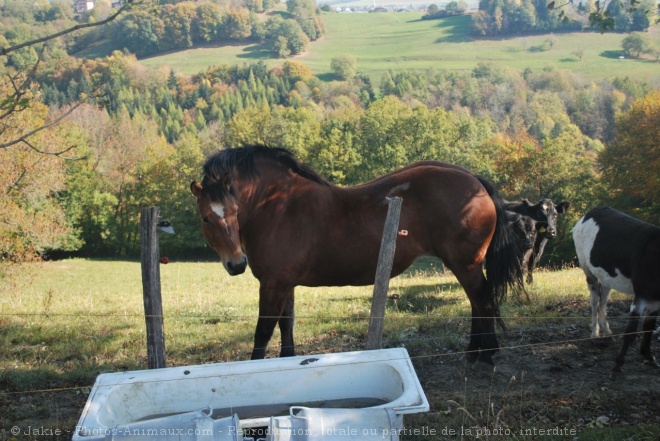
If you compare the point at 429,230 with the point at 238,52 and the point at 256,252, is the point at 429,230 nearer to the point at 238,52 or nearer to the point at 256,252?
the point at 256,252

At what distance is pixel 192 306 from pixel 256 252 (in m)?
4.64

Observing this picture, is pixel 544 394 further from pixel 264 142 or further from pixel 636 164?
pixel 636 164

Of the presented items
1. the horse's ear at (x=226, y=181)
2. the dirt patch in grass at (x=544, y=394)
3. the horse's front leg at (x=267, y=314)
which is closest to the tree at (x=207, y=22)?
the horse's ear at (x=226, y=181)

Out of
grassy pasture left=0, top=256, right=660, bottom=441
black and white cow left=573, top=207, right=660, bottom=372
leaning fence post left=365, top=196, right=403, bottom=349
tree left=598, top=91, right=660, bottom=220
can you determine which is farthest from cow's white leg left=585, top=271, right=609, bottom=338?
tree left=598, top=91, right=660, bottom=220

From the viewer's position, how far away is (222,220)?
18.7 feet

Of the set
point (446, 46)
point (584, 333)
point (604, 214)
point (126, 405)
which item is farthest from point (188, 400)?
point (446, 46)

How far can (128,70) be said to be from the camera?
129625 millimetres

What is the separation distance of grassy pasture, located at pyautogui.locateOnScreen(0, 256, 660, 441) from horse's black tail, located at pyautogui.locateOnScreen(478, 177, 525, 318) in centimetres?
72

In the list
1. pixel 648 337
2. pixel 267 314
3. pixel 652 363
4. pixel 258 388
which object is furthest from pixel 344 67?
pixel 258 388

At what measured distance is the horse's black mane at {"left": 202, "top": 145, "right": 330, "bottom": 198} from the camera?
596 cm

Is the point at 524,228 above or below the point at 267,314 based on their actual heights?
below

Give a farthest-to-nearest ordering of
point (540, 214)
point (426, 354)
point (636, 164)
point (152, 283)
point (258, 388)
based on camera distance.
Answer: point (636, 164)
point (540, 214)
point (426, 354)
point (152, 283)
point (258, 388)

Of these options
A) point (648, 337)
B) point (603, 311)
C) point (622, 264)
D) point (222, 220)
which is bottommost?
point (603, 311)

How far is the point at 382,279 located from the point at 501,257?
1896 millimetres
